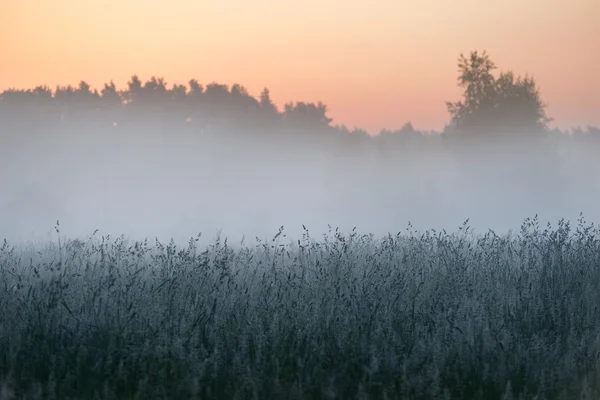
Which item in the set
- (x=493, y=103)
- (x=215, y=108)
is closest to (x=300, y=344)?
(x=493, y=103)

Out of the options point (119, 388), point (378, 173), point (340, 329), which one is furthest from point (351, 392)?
point (378, 173)

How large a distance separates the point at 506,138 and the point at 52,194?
3587 centimetres

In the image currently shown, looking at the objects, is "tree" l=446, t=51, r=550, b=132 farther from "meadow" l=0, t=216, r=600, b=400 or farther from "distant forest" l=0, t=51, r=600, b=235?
"meadow" l=0, t=216, r=600, b=400

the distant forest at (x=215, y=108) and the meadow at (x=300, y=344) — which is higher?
the distant forest at (x=215, y=108)

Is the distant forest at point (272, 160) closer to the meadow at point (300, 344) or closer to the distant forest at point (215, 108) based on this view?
the distant forest at point (215, 108)

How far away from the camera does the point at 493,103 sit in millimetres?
51156

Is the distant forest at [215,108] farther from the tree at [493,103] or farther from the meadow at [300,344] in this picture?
the meadow at [300,344]

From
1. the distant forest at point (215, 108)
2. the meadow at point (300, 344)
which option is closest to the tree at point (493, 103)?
the distant forest at point (215, 108)

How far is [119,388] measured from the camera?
5.77 metres

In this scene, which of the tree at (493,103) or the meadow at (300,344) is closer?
the meadow at (300,344)

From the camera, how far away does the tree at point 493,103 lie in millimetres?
50188

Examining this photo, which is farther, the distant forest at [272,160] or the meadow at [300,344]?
the distant forest at [272,160]

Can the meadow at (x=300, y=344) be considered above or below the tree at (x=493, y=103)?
below

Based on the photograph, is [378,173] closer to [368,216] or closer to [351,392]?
[368,216]
